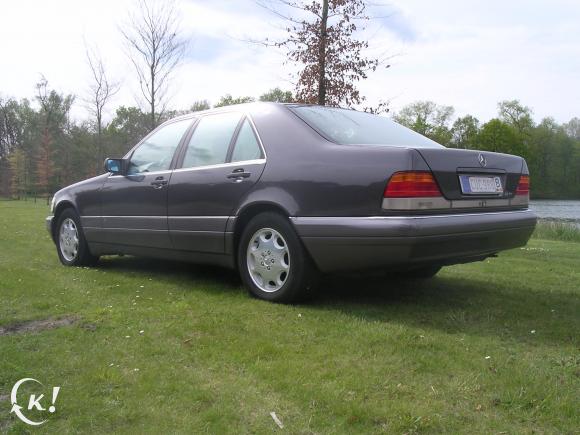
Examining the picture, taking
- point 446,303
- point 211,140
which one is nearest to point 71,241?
point 211,140

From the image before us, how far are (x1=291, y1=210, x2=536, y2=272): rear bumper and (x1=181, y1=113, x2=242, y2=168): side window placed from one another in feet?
3.79

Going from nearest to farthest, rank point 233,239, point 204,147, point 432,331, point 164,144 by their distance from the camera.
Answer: point 432,331 < point 233,239 < point 204,147 < point 164,144

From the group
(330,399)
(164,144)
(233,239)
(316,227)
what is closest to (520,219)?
(316,227)

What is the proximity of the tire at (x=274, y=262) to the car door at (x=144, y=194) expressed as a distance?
109cm

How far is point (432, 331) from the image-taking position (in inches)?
133

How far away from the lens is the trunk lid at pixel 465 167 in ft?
11.9

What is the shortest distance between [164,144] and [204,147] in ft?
2.37

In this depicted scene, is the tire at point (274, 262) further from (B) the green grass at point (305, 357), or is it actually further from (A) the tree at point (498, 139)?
(A) the tree at point (498, 139)

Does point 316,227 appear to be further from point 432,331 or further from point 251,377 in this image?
point 251,377

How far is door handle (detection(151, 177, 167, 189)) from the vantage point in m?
5.09

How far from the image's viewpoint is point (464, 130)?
→ 6216 cm

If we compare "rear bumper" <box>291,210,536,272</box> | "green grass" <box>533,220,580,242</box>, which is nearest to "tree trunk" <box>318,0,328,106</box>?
"rear bumper" <box>291,210,536,272</box>

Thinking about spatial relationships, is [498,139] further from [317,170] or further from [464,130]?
[317,170]

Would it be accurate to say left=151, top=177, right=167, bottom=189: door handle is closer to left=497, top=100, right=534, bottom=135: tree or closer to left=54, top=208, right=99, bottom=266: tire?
left=54, top=208, right=99, bottom=266: tire
